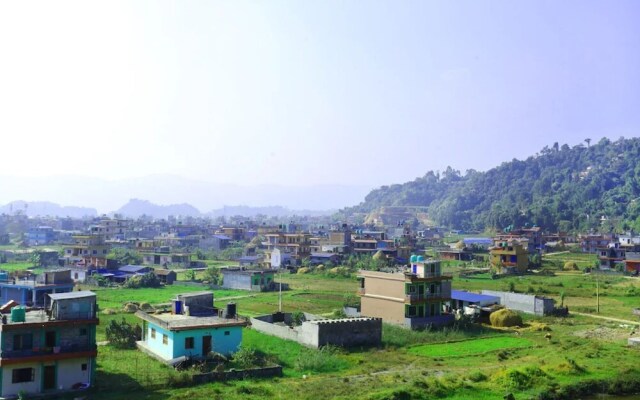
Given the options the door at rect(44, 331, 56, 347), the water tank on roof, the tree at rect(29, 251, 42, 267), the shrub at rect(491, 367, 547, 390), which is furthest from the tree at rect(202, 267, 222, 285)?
the shrub at rect(491, 367, 547, 390)

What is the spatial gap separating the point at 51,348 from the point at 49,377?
1.17 meters

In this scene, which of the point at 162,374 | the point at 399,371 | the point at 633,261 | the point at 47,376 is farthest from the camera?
the point at 633,261

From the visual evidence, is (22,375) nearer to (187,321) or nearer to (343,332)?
(187,321)

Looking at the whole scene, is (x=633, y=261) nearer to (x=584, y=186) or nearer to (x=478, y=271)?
(x=478, y=271)

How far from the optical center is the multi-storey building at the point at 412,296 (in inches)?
1575

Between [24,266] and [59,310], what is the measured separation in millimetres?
61532

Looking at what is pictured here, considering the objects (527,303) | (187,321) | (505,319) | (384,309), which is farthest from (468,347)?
(187,321)

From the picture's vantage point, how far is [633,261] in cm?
7425

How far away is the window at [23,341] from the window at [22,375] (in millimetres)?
844

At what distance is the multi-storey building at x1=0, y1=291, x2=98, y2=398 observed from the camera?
23.8m

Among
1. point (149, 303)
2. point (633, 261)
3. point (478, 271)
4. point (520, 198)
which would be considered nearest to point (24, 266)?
point (149, 303)

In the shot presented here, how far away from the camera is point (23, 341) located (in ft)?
79.5

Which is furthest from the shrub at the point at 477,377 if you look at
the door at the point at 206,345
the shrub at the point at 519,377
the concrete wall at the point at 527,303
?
the concrete wall at the point at 527,303

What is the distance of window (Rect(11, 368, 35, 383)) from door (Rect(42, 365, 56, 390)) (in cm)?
48
